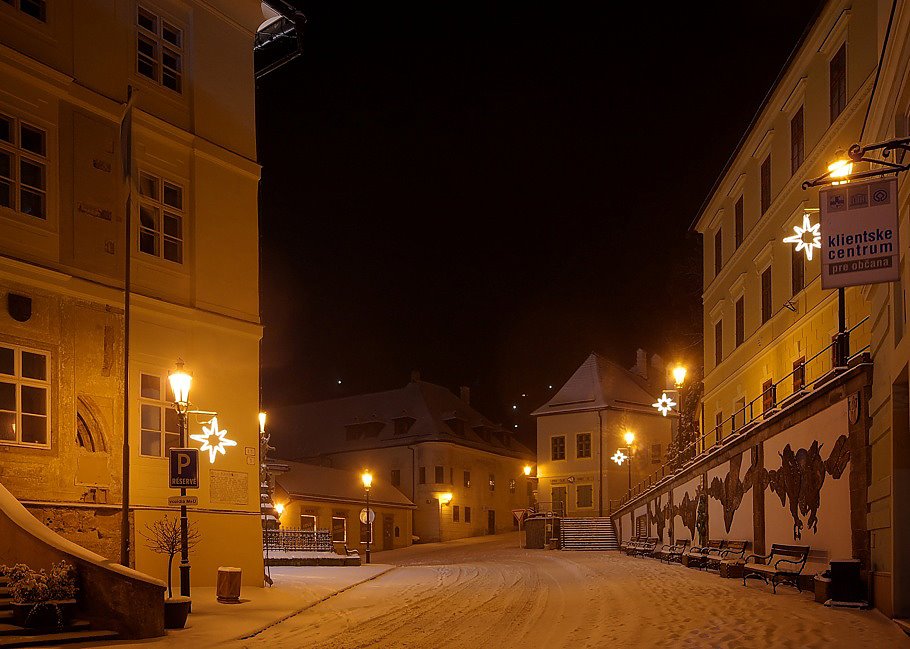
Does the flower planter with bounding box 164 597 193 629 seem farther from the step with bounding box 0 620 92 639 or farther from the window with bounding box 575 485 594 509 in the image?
the window with bounding box 575 485 594 509

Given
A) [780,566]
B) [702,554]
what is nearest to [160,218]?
[780,566]

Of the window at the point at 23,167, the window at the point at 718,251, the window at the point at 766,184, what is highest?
the window at the point at 766,184

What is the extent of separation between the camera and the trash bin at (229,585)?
17203 millimetres

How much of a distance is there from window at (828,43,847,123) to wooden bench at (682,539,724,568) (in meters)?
11.1

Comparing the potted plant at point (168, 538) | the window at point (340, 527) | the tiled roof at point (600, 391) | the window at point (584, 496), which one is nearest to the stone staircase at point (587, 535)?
the window at point (584, 496)

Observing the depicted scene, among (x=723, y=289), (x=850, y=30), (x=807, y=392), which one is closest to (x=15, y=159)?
(x=807, y=392)

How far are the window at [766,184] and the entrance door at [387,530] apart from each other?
111ft

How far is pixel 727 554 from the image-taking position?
2375 cm

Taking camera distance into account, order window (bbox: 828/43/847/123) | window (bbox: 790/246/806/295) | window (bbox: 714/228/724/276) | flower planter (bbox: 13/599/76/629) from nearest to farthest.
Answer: flower planter (bbox: 13/599/76/629) → window (bbox: 828/43/847/123) → window (bbox: 790/246/806/295) → window (bbox: 714/228/724/276)

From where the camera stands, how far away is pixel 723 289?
3581 cm

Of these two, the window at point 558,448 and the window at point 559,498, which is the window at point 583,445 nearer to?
the window at point 558,448

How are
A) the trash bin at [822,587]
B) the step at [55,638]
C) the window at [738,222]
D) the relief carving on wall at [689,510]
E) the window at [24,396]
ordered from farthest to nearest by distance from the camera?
the window at [738,222] < the relief carving on wall at [689,510] < the window at [24,396] < the trash bin at [822,587] < the step at [55,638]

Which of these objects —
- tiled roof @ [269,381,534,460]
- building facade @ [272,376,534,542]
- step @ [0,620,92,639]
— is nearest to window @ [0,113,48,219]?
step @ [0,620,92,639]

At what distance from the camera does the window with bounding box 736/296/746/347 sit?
106ft
